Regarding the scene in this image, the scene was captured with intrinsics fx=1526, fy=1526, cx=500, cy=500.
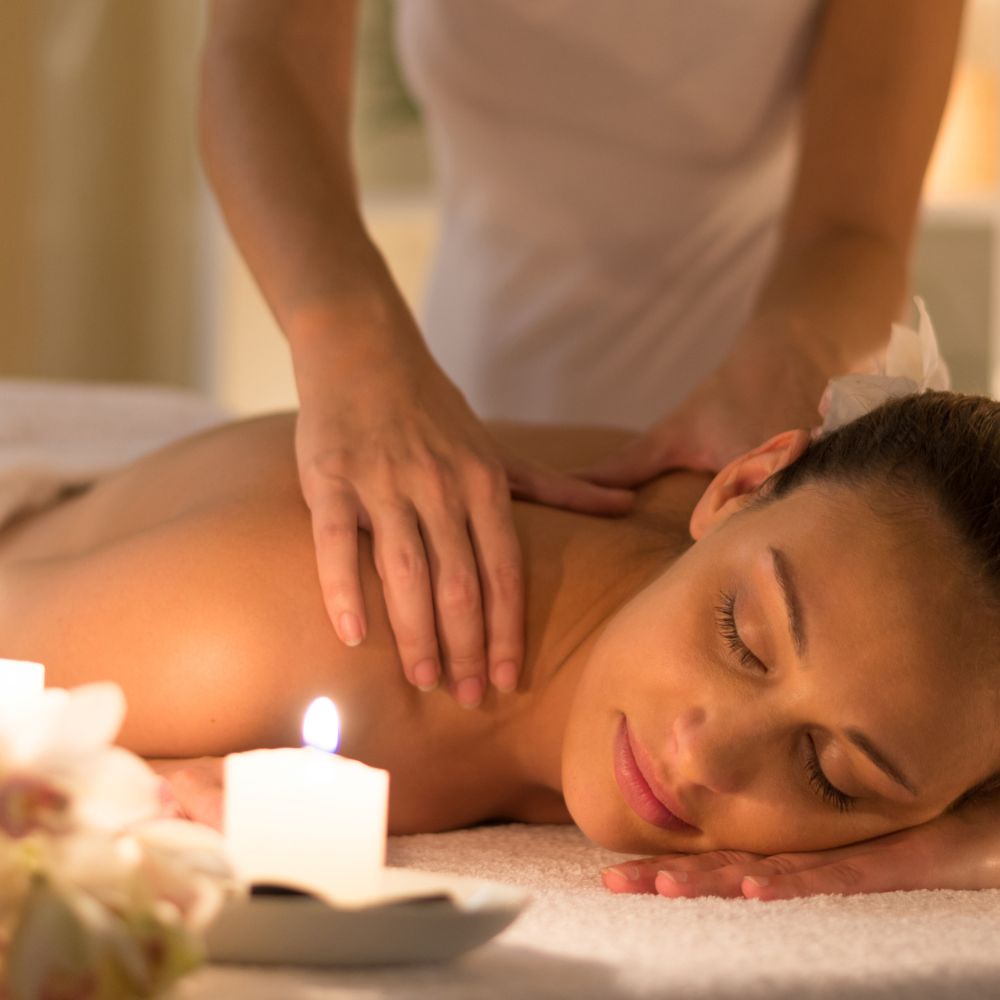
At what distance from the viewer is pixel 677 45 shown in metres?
2.36

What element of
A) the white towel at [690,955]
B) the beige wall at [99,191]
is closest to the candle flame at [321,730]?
the white towel at [690,955]

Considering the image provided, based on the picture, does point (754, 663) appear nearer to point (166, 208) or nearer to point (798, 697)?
point (798, 697)

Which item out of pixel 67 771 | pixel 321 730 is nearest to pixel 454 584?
pixel 321 730

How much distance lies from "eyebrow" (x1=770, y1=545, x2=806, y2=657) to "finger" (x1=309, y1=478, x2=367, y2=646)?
0.38 meters

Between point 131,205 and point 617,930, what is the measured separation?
3.97 meters

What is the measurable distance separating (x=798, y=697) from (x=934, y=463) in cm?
27

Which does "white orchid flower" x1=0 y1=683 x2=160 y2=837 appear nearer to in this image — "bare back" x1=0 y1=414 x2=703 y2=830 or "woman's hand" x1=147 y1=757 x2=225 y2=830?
"woman's hand" x1=147 y1=757 x2=225 y2=830

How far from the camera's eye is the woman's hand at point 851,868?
1251mm

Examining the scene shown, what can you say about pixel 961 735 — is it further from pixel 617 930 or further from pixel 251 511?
pixel 251 511

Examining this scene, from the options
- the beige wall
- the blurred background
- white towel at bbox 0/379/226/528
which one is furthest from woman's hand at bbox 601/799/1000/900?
the beige wall

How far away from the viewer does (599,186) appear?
2.50 metres

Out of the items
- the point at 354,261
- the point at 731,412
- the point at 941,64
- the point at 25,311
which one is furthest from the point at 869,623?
→ the point at 25,311

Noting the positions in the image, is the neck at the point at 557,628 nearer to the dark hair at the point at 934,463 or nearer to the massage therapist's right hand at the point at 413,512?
the massage therapist's right hand at the point at 413,512

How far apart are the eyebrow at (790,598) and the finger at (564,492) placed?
0.34 m
